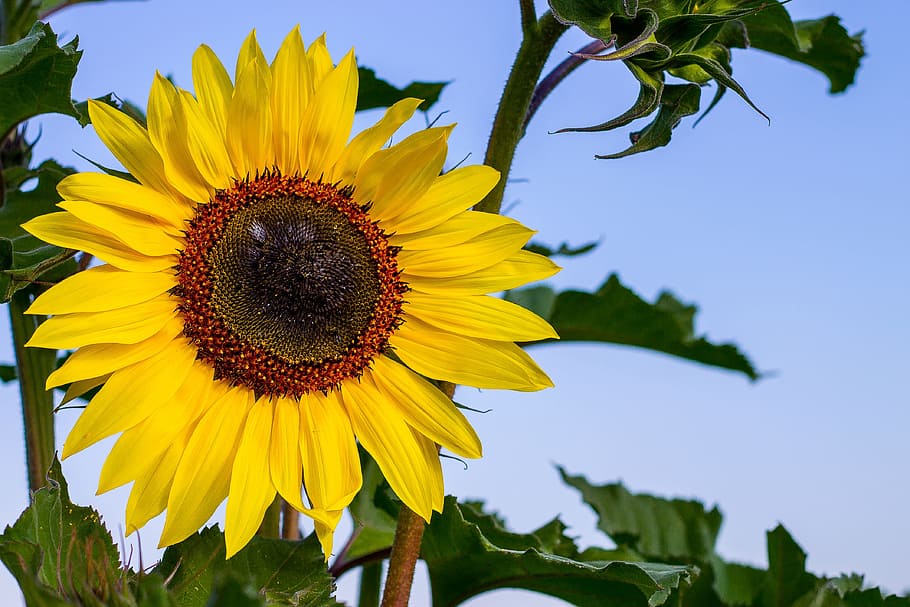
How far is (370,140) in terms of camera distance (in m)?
0.62

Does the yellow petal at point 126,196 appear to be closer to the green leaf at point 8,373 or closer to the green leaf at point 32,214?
the green leaf at point 32,214

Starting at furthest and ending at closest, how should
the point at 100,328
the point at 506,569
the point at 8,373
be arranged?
the point at 8,373, the point at 506,569, the point at 100,328

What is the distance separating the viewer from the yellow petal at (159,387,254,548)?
60 cm

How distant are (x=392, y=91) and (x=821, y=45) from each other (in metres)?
0.37

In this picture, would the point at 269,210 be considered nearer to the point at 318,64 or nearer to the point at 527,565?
the point at 318,64

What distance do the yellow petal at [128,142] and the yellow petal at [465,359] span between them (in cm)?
17

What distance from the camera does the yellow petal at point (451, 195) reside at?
63 centimetres

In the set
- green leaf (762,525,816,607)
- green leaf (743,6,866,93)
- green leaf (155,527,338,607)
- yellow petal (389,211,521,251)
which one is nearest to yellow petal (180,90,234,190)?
yellow petal (389,211,521,251)

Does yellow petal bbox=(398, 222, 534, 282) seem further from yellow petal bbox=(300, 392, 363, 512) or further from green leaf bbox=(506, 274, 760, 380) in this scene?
green leaf bbox=(506, 274, 760, 380)

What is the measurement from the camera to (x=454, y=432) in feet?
2.08

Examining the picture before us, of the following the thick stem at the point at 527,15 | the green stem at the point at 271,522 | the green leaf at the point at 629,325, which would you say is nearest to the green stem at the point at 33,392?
the green stem at the point at 271,522

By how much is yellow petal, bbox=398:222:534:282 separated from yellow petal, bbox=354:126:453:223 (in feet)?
0.11

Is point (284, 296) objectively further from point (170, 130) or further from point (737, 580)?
point (737, 580)

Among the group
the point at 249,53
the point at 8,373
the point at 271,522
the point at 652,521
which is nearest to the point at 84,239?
the point at 249,53
